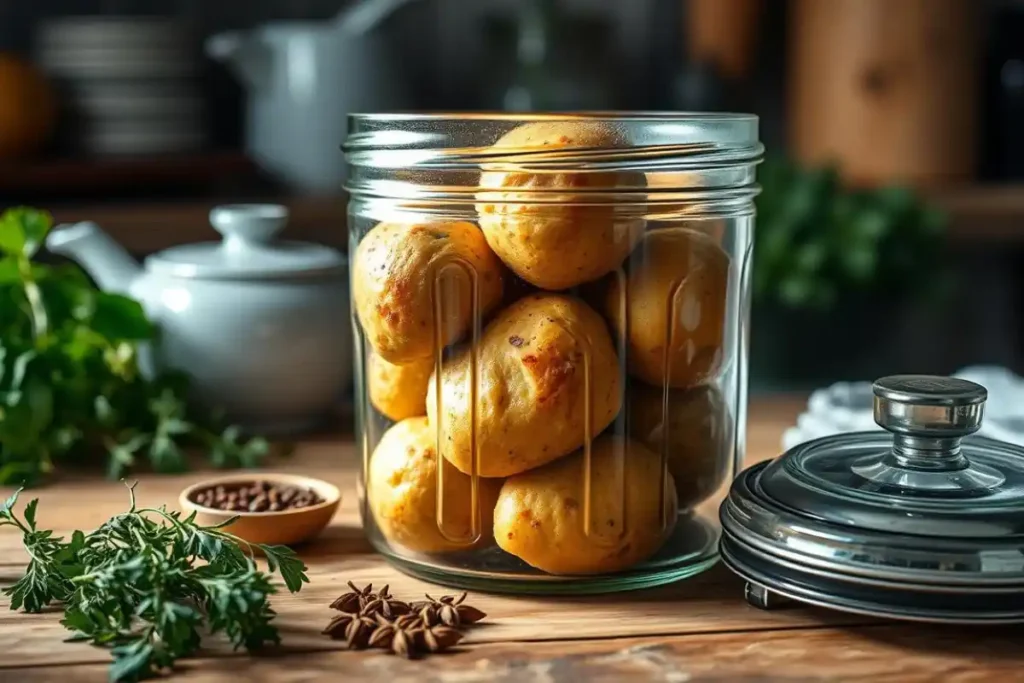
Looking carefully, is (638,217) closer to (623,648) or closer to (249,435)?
(623,648)

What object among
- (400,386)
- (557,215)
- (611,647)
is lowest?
(611,647)

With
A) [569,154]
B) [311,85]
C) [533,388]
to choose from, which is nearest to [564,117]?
[569,154]

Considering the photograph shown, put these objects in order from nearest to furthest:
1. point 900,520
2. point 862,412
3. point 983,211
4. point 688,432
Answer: point 900,520
point 688,432
point 862,412
point 983,211

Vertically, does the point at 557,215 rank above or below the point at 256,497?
above

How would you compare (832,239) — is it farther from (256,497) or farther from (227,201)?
(256,497)

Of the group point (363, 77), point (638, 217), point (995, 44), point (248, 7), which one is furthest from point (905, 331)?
point (638, 217)

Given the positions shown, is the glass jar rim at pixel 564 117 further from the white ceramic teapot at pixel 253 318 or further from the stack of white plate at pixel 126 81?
the stack of white plate at pixel 126 81
